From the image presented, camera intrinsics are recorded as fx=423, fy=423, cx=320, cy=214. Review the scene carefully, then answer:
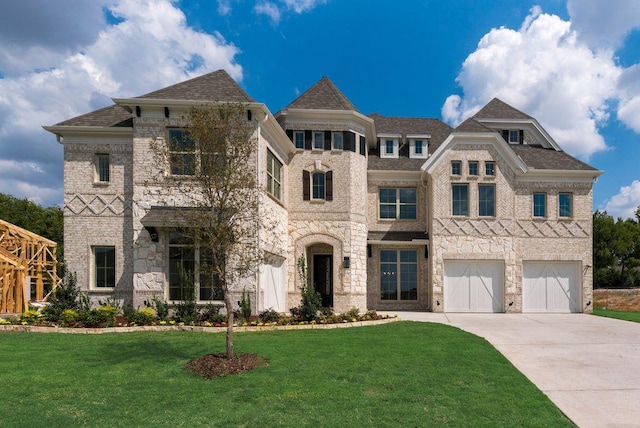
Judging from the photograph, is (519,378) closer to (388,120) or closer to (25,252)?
(388,120)

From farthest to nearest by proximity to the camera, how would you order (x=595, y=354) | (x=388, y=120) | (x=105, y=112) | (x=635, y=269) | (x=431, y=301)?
(x=635, y=269), (x=388, y=120), (x=431, y=301), (x=105, y=112), (x=595, y=354)

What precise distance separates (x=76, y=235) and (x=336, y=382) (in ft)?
39.6

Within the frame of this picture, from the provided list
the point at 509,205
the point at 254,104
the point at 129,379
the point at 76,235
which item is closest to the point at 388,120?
the point at 509,205

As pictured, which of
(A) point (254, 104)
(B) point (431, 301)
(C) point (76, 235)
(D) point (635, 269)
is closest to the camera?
(A) point (254, 104)

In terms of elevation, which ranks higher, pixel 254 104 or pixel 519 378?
pixel 254 104

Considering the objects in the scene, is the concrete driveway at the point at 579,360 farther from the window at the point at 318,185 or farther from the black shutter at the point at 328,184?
the window at the point at 318,185

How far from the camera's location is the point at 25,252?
20.2 meters

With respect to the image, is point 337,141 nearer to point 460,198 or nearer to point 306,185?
point 306,185

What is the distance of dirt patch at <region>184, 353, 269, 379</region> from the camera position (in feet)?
24.9

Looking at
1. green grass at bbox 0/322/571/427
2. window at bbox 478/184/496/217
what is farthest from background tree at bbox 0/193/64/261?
window at bbox 478/184/496/217

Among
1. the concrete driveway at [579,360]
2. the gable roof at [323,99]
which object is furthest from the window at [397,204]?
the concrete driveway at [579,360]

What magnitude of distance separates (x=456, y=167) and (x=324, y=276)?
7.95 m

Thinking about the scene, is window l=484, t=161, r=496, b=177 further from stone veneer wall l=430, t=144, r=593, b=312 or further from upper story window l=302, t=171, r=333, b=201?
upper story window l=302, t=171, r=333, b=201

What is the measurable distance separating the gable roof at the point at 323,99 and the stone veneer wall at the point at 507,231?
545 cm
